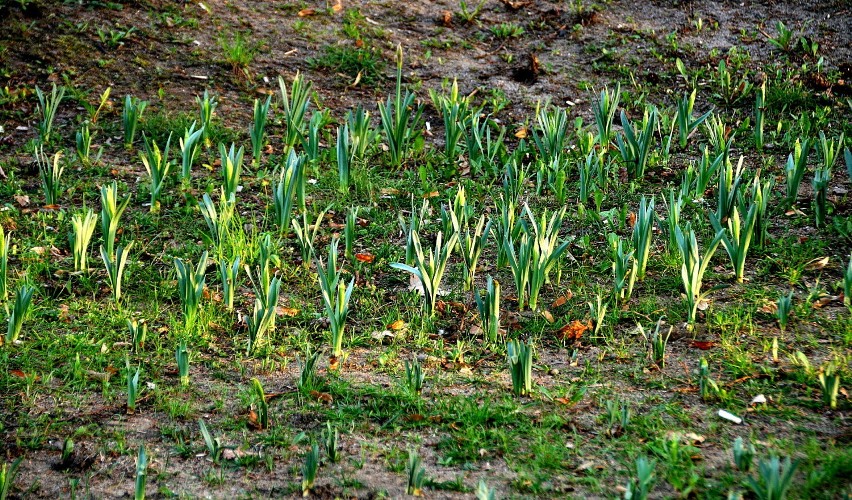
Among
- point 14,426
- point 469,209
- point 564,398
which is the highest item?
point 469,209

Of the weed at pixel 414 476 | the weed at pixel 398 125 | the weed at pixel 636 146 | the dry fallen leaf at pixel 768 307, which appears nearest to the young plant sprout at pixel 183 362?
the weed at pixel 414 476

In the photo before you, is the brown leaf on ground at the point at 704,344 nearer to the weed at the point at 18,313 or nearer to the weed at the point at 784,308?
the weed at the point at 784,308

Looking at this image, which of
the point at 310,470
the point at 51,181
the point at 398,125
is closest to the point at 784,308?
the point at 310,470

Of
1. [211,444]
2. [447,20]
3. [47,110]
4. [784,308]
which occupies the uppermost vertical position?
Result: [447,20]

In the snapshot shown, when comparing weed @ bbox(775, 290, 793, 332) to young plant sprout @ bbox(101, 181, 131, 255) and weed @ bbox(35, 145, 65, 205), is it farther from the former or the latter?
weed @ bbox(35, 145, 65, 205)

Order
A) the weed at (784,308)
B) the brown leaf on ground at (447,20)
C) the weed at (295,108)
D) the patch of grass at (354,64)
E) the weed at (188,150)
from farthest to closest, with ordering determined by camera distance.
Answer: the brown leaf on ground at (447,20) → the patch of grass at (354,64) → the weed at (295,108) → the weed at (188,150) → the weed at (784,308)

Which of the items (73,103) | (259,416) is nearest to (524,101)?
(73,103)

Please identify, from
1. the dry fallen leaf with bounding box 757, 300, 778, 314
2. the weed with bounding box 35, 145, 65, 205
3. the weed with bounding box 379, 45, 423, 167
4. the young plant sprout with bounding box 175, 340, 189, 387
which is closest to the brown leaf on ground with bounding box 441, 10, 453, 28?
the weed with bounding box 379, 45, 423, 167

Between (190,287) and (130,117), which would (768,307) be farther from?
(130,117)

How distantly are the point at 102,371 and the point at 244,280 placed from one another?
749 millimetres

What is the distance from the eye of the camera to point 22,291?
2.68m

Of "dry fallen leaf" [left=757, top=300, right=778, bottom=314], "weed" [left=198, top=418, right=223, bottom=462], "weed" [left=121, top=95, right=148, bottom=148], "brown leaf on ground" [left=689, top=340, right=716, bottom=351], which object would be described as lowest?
"weed" [left=198, top=418, right=223, bottom=462]

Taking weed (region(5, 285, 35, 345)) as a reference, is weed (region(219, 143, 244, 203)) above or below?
above

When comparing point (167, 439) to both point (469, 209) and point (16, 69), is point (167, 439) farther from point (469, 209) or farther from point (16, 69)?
point (16, 69)
